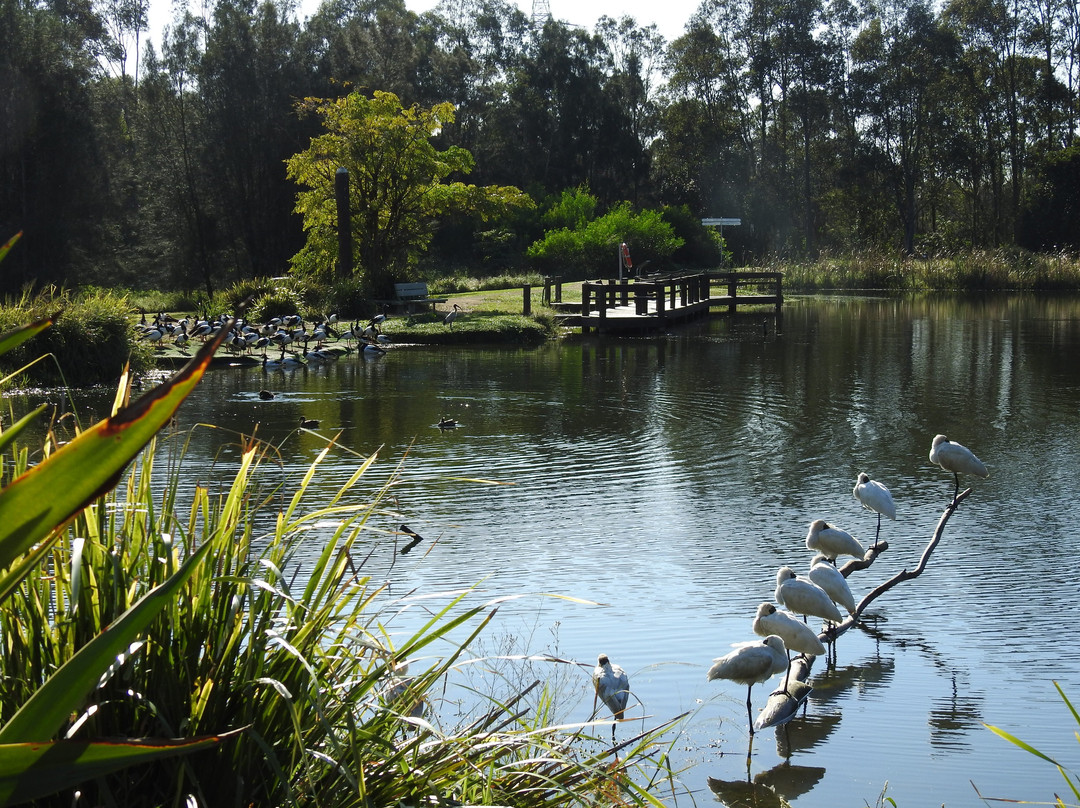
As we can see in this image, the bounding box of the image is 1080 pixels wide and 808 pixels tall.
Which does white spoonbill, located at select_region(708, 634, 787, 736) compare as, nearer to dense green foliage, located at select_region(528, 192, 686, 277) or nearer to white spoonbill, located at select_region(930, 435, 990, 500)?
white spoonbill, located at select_region(930, 435, 990, 500)

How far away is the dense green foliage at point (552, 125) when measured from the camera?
3298cm

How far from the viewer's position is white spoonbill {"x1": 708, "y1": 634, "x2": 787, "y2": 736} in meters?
4.46

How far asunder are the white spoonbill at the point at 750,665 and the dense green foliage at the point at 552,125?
29700 mm

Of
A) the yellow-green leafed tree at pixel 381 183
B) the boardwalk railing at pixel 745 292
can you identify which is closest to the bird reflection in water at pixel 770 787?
the yellow-green leafed tree at pixel 381 183

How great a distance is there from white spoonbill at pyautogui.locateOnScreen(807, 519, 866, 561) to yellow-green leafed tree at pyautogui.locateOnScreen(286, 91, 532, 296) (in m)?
20.6

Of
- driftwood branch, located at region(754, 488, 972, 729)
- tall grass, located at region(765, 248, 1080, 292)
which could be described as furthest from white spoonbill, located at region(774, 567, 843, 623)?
tall grass, located at region(765, 248, 1080, 292)

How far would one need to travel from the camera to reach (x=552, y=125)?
1960 inches

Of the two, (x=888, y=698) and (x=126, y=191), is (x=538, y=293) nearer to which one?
(x=126, y=191)

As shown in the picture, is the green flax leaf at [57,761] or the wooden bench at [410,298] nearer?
the green flax leaf at [57,761]

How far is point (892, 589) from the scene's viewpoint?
20.4 ft

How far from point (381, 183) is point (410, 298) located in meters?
3.77

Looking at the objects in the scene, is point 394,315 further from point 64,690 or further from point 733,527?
point 64,690

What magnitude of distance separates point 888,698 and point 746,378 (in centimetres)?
1069

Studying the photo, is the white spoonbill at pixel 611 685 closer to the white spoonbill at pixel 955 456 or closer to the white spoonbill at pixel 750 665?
the white spoonbill at pixel 750 665
